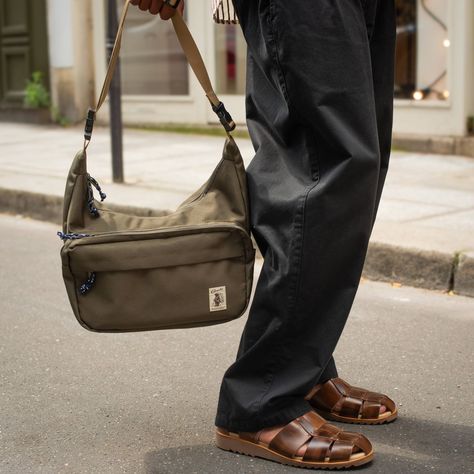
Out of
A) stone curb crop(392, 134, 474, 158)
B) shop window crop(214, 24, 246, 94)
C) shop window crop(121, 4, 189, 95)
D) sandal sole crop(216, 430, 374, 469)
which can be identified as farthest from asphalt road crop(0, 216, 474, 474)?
shop window crop(121, 4, 189, 95)

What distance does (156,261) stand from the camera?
2408mm

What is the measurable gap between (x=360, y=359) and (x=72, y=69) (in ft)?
24.9

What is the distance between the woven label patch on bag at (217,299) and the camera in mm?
2445

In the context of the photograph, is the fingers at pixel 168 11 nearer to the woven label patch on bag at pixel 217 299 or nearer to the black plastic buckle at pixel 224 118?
the black plastic buckle at pixel 224 118

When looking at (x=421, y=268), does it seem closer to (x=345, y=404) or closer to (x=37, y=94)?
(x=345, y=404)

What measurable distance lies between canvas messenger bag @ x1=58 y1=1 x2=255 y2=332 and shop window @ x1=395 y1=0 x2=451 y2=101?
5828 mm

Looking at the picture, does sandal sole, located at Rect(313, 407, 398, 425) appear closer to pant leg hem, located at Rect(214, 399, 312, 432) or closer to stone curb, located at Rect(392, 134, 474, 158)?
pant leg hem, located at Rect(214, 399, 312, 432)

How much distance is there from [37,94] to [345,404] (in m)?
8.48

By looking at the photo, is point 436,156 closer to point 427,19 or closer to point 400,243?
point 427,19

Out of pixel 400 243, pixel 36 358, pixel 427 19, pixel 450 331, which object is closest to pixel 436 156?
pixel 427 19

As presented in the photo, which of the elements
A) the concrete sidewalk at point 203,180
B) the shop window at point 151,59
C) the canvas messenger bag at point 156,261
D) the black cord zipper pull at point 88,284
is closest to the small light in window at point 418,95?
the concrete sidewalk at point 203,180

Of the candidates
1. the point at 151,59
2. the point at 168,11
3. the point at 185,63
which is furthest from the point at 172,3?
the point at 151,59

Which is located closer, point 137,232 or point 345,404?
point 137,232

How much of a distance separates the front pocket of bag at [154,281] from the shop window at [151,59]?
7621mm
